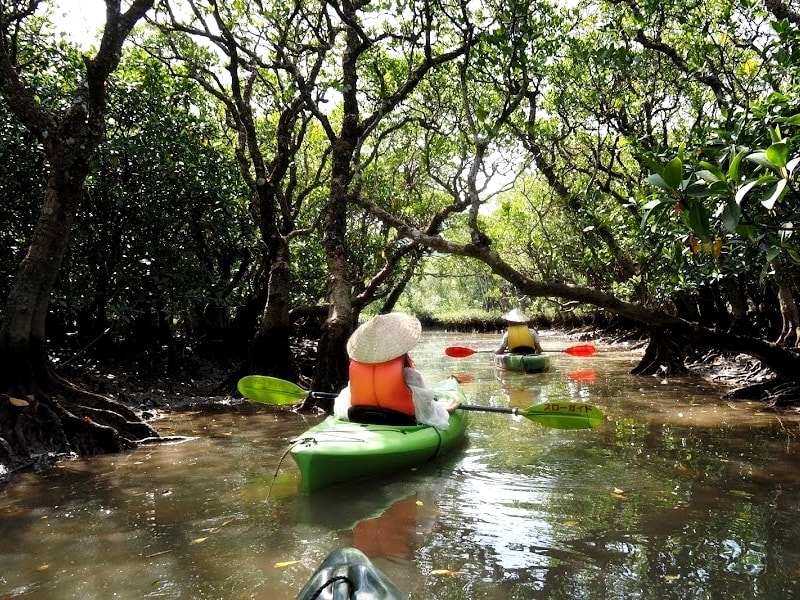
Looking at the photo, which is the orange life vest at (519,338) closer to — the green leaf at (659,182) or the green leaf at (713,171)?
the green leaf at (659,182)

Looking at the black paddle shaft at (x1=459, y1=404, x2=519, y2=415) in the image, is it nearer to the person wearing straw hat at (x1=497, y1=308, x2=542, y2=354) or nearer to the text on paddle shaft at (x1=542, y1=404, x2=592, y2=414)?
the text on paddle shaft at (x1=542, y1=404, x2=592, y2=414)

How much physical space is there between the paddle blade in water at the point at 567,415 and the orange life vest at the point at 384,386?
4.63ft

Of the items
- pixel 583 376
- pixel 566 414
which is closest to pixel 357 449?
pixel 566 414

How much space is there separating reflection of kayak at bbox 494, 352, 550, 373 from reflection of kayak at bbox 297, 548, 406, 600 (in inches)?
466

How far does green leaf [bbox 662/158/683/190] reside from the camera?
313 cm

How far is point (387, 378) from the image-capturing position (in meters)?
5.52

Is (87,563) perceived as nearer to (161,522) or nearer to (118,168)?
(161,522)

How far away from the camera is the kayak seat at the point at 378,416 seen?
18.2 ft

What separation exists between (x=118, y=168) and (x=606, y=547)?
8.77 meters

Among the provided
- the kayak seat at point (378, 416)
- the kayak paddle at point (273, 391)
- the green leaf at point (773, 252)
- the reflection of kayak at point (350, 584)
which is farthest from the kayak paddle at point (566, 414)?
the reflection of kayak at point (350, 584)

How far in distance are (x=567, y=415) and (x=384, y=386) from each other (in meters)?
1.94

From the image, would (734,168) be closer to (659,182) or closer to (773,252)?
(659,182)

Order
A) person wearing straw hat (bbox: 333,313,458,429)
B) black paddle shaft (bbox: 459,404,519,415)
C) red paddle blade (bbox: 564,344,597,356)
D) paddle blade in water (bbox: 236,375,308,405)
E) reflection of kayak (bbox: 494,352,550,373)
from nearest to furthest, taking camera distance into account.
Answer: person wearing straw hat (bbox: 333,313,458,429), black paddle shaft (bbox: 459,404,519,415), paddle blade in water (bbox: 236,375,308,405), red paddle blade (bbox: 564,344,597,356), reflection of kayak (bbox: 494,352,550,373)

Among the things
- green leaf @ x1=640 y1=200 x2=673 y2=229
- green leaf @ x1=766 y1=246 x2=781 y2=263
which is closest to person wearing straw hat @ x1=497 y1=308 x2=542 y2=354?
green leaf @ x1=766 y1=246 x2=781 y2=263
